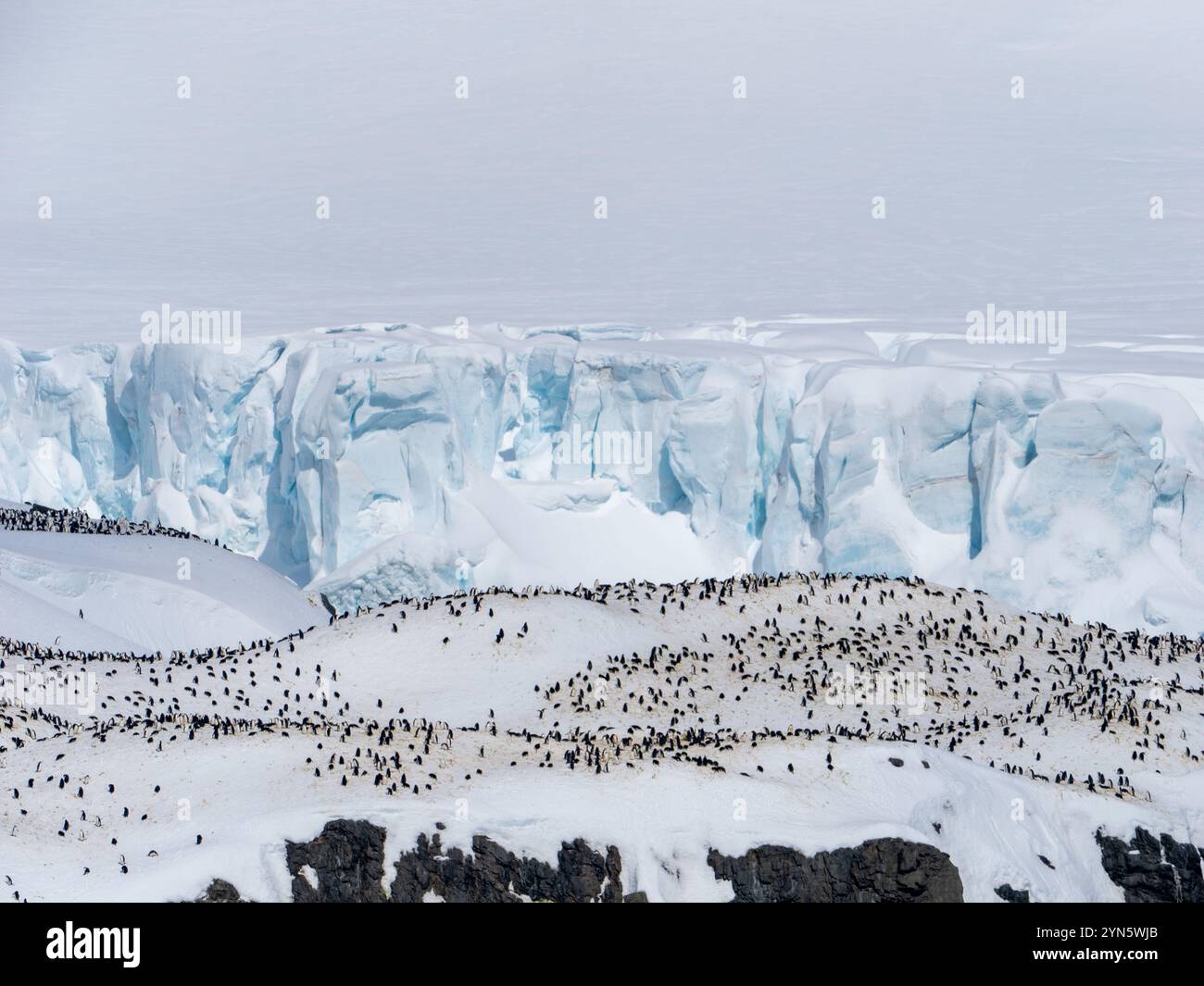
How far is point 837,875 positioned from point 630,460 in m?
44.1

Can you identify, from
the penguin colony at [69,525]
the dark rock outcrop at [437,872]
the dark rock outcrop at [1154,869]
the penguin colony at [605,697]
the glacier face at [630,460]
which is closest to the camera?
the dark rock outcrop at [437,872]

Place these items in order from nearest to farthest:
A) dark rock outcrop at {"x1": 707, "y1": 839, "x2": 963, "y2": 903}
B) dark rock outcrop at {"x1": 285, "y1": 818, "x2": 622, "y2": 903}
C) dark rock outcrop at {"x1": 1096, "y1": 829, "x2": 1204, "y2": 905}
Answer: dark rock outcrop at {"x1": 285, "y1": 818, "x2": 622, "y2": 903} → dark rock outcrop at {"x1": 707, "y1": 839, "x2": 963, "y2": 903} → dark rock outcrop at {"x1": 1096, "y1": 829, "x2": 1204, "y2": 905}

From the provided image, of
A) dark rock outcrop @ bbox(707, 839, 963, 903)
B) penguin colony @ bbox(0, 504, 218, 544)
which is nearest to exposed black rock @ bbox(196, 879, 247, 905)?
dark rock outcrop @ bbox(707, 839, 963, 903)

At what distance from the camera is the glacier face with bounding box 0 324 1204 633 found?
223 feet

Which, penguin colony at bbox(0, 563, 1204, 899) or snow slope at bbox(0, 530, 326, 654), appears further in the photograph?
snow slope at bbox(0, 530, 326, 654)

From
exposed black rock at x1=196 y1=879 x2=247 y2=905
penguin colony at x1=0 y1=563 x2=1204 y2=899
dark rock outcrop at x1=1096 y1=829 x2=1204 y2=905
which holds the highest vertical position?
penguin colony at x1=0 y1=563 x2=1204 y2=899

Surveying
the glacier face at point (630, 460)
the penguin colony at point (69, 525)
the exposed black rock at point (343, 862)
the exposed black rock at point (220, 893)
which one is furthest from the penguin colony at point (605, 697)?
the penguin colony at point (69, 525)

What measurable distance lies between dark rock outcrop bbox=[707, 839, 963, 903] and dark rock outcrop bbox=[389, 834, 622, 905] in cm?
214

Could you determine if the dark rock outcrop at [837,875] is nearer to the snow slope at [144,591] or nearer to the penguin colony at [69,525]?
the snow slope at [144,591]

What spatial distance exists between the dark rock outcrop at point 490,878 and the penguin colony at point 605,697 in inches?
70.9

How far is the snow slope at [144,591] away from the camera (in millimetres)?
60531

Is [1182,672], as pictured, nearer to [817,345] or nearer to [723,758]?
[723,758]

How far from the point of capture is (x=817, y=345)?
9144 cm

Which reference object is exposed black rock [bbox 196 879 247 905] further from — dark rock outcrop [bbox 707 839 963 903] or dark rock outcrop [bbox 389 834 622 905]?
dark rock outcrop [bbox 707 839 963 903]
